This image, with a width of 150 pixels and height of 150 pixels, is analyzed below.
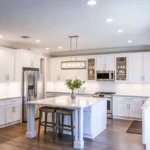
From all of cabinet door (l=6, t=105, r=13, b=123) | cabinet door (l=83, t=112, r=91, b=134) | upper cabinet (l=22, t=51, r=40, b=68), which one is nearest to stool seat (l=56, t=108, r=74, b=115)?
cabinet door (l=83, t=112, r=91, b=134)

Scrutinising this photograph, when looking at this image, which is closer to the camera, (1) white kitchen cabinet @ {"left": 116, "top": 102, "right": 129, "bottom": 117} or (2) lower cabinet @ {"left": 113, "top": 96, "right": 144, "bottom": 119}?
(2) lower cabinet @ {"left": 113, "top": 96, "right": 144, "bottom": 119}

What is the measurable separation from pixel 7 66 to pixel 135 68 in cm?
465

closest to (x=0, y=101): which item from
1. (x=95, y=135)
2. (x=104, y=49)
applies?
(x=95, y=135)

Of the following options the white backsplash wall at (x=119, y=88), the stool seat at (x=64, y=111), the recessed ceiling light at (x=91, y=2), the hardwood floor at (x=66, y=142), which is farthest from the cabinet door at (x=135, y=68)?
the recessed ceiling light at (x=91, y=2)

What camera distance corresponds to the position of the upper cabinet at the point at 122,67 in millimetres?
7191

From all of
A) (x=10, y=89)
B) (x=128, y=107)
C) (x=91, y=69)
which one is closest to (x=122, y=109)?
(x=128, y=107)

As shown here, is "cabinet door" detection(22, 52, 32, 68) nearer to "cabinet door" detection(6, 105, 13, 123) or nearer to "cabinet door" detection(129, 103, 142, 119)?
"cabinet door" detection(6, 105, 13, 123)

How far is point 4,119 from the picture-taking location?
5809 mm

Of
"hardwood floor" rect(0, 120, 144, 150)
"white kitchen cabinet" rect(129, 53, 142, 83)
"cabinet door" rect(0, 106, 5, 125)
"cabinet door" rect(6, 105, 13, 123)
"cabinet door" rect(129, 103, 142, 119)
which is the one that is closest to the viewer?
"hardwood floor" rect(0, 120, 144, 150)

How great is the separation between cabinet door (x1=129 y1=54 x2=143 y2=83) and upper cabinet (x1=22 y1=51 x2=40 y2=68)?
362 centimetres

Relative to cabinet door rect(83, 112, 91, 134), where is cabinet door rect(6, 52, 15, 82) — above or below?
above

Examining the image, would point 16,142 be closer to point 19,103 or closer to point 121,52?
point 19,103

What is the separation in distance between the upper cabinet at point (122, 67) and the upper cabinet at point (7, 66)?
3970 mm

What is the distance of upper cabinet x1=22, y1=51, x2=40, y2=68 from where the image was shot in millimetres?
6574
